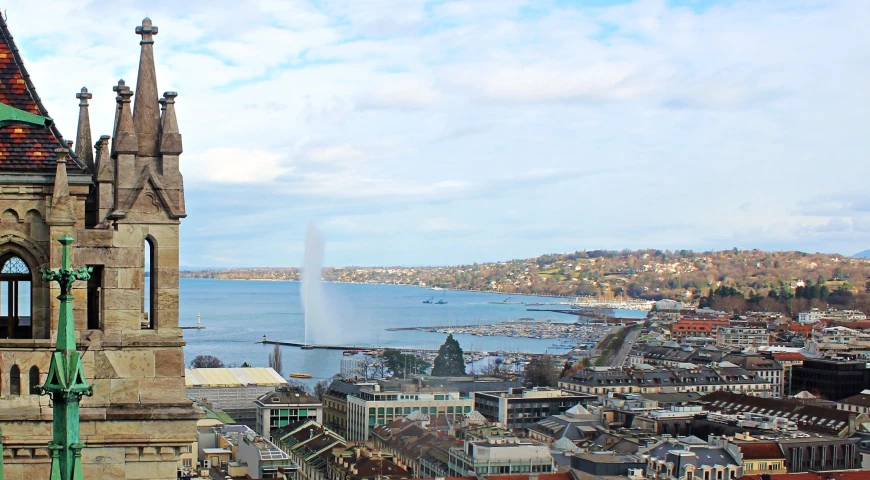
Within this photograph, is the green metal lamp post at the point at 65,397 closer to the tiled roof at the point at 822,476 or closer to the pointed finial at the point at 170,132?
the pointed finial at the point at 170,132

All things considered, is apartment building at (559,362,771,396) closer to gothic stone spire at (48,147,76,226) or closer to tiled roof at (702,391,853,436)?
tiled roof at (702,391,853,436)

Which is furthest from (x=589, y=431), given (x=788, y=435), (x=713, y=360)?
(x=713, y=360)

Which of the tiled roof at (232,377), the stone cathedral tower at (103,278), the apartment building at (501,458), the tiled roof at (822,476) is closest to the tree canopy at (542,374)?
the tiled roof at (232,377)

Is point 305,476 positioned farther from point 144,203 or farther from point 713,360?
point 713,360

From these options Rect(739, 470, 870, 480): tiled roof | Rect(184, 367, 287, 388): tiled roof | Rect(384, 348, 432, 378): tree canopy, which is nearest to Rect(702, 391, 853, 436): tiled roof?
Rect(739, 470, 870, 480): tiled roof

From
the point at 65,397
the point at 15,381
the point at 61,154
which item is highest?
the point at 61,154

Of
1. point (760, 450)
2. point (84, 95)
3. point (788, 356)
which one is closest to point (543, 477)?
point (760, 450)

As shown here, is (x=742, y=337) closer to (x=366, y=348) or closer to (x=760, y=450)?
(x=366, y=348)
